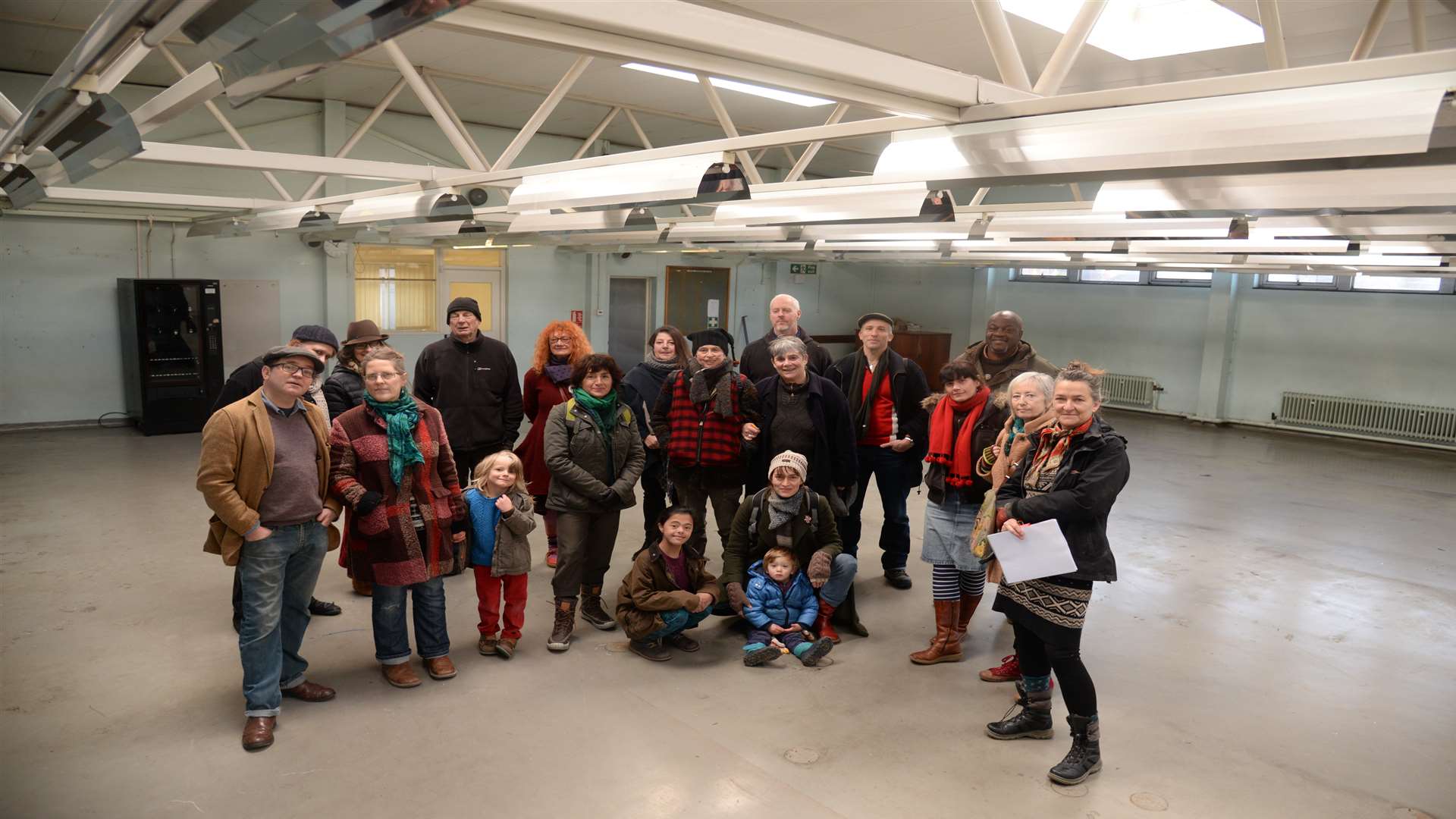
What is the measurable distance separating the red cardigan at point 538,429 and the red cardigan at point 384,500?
4.46 ft

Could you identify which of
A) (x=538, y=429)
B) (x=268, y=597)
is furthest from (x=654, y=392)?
(x=268, y=597)

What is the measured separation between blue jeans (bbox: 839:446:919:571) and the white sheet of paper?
153 centimetres

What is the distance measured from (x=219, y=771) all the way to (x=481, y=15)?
8.74ft

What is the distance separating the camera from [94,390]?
8.99 m

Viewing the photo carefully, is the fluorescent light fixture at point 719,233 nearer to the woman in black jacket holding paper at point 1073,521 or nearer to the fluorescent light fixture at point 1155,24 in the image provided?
the fluorescent light fixture at point 1155,24

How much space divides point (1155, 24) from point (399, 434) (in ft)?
13.7

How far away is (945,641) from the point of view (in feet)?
12.9

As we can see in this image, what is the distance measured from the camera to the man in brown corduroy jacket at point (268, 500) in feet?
9.77

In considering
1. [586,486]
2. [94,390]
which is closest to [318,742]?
[586,486]

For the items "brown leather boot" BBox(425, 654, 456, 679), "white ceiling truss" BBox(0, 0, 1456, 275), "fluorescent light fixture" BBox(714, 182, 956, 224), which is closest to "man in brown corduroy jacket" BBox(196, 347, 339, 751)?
"brown leather boot" BBox(425, 654, 456, 679)

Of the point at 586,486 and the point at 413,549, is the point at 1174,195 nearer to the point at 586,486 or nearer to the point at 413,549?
the point at 586,486

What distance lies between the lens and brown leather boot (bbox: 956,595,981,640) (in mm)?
4004

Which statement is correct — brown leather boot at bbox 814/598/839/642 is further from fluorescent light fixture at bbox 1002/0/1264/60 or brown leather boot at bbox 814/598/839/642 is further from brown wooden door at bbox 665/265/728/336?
brown wooden door at bbox 665/265/728/336

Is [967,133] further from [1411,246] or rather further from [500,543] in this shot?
[1411,246]
